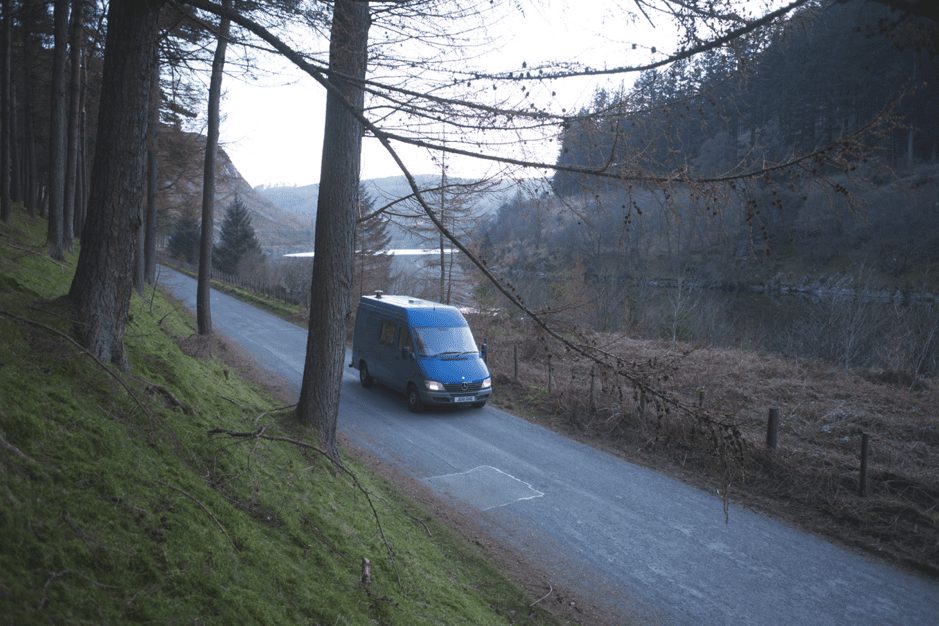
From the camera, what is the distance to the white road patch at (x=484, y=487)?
8789 millimetres

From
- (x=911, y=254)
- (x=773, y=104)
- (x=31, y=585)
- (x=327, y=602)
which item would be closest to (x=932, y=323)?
(x=773, y=104)

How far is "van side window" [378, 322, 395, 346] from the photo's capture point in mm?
15031

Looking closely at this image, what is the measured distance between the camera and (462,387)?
13.7 metres

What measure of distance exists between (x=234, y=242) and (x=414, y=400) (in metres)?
47.2

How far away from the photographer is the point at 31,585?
2.47m

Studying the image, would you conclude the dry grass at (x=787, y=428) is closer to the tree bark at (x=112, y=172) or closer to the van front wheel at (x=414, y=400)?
the van front wheel at (x=414, y=400)

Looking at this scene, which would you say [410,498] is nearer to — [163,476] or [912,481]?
[163,476]

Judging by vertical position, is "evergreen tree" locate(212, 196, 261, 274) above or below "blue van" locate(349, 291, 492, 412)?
above

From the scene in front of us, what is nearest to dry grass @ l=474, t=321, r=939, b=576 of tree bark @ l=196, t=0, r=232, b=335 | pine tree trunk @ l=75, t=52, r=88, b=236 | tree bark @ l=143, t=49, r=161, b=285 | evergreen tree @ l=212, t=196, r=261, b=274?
tree bark @ l=196, t=0, r=232, b=335

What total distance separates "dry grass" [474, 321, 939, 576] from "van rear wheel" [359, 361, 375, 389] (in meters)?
3.45

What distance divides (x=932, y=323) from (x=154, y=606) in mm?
→ 25377

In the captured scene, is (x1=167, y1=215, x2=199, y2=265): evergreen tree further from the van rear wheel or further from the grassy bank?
the grassy bank

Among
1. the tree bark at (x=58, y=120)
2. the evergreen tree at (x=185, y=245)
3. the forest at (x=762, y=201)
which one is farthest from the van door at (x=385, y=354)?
the evergreen tree at (x=185, y=245)

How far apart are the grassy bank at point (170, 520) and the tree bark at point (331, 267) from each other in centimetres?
111
